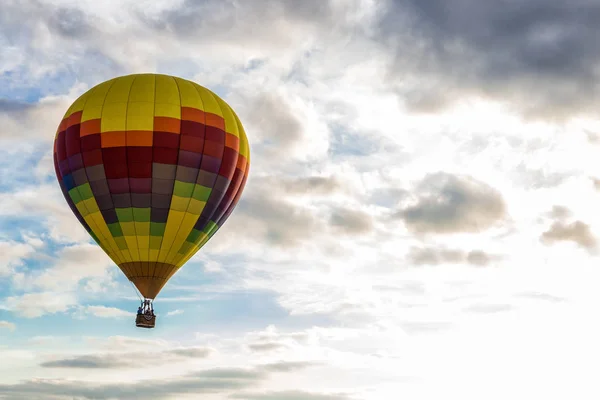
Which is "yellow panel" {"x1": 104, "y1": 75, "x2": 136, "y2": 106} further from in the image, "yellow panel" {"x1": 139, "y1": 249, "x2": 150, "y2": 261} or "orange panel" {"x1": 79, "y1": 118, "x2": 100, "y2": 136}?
"yellow panel" {"x1": 139, "y1": 249, "x2": 150, "y2": 261}

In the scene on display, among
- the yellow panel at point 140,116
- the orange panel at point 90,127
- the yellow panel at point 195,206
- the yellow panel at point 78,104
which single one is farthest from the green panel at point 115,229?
the yellow panel at point 78,104

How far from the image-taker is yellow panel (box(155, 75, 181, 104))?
46.4m

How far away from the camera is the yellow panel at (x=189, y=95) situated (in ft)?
154

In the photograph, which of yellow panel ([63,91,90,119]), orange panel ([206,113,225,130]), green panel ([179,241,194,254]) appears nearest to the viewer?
orange panel ([206,113,225,130])

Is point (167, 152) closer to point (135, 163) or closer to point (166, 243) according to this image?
point (135, 163)

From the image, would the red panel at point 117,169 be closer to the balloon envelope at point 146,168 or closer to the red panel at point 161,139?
the balloon envelope at point 146,168

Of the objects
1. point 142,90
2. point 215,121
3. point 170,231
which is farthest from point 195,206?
point 142,90

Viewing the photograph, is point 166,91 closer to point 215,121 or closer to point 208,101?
point 208,101

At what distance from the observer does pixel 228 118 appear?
48.4 metres

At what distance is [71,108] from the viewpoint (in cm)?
4819

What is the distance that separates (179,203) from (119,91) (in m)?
7.25

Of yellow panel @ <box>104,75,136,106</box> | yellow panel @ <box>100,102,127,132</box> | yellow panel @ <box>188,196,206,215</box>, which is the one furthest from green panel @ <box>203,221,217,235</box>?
yellow panel @ <box>104,75,136,106</box>

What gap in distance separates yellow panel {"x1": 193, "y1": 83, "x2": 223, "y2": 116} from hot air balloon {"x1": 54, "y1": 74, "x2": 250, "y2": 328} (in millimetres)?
82

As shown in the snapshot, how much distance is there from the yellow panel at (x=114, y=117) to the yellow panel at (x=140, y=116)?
289 millimetres
